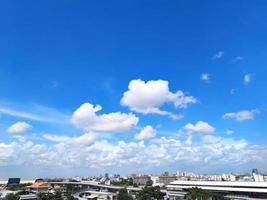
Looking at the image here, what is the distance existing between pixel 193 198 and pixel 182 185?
153ft

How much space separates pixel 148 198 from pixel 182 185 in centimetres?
3909

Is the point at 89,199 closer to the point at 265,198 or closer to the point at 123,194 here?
the point at 123,194

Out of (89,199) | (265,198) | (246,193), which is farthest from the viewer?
(89,199)

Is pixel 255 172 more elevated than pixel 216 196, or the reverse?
pixel 255 172

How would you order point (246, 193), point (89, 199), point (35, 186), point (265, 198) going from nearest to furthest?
point (265, 198) < point (246, 193) < point (89, 199) < point (35, 186)

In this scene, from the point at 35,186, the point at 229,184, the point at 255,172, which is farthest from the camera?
the point at 35,186

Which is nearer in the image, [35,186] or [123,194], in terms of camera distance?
[123,194]

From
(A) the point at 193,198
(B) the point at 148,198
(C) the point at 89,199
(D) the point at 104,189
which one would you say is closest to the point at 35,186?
(D) the point at 104,189

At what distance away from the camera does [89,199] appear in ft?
440

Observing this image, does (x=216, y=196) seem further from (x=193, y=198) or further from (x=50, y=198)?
(x=50, y=198)

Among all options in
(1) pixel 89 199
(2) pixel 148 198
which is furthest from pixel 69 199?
(1) pixel 89 199

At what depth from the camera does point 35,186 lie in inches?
7106

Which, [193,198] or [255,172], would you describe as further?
[255,172]

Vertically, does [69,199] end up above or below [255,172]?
below
